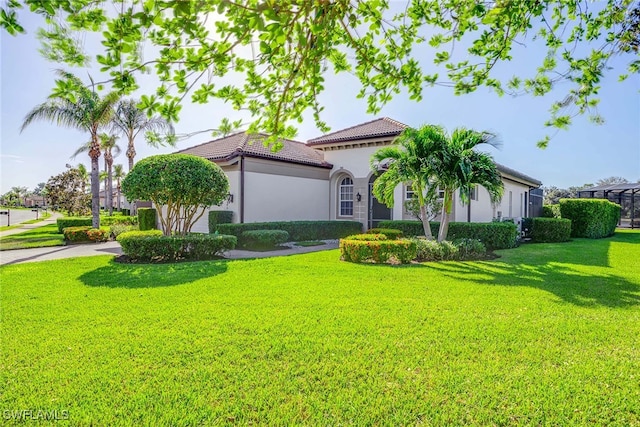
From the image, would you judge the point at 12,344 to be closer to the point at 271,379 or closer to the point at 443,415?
the point at 271,379

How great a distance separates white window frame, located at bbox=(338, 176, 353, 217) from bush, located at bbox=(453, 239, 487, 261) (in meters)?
8.68

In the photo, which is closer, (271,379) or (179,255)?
(271,379)

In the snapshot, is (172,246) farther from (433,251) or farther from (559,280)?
(559,280)

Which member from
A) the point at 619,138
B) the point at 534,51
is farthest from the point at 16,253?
the point at 619,138

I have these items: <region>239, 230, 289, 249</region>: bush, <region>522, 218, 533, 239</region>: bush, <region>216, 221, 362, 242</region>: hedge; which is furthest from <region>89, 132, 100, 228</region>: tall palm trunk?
<region>522, 218, 533, 239</region>: bush

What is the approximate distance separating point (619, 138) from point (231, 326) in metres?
11.8

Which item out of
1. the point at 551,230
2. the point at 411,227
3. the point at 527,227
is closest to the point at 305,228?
the point at 411,227

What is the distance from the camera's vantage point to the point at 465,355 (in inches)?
150

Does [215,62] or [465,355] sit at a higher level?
[215,62]

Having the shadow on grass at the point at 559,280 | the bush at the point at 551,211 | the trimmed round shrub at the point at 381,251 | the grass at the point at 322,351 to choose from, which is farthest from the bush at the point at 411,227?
the bush at the point at 551,211

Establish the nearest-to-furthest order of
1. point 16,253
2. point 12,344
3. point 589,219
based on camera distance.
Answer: point 12,344
point 16,253
point 589,219

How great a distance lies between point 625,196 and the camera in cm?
3116

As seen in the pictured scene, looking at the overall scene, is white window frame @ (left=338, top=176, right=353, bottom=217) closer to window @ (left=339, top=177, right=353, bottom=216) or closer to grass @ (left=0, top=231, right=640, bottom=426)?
window @ (left=339, top=177, right=353, bottom=216)

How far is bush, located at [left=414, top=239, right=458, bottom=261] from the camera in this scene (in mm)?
10844
